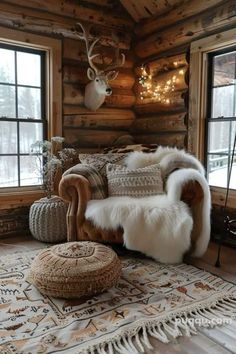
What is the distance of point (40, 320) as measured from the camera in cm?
184

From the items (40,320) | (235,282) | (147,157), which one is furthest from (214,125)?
(40,320)

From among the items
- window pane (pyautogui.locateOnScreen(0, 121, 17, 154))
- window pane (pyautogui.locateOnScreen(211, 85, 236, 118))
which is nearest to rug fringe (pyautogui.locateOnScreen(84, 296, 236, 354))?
window pane (pyautogui.locateOnScreen(211, 85, 236, 118))

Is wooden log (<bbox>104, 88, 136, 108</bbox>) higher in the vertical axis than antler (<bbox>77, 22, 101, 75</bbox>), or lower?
lower

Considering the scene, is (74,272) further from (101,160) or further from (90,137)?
(90,137)

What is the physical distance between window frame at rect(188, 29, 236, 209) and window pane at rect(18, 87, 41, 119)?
1.86 metres

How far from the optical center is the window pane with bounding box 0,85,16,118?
11.5 ft

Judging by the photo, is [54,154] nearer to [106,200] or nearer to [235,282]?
[106,200]

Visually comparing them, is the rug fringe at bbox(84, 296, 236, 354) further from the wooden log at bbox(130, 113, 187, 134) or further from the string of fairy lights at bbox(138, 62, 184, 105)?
the string of fairy lights at bbox(138, 62, 184, 105)

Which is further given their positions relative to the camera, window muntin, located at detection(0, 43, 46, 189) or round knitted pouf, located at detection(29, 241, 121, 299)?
window muntin, located at detection(0, 43, 46, 189)

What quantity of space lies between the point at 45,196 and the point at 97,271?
1936 millimetres

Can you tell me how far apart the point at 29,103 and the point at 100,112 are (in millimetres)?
958

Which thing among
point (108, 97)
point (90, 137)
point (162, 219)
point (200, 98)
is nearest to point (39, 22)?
point (108, 97)

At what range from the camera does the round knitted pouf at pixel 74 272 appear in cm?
197

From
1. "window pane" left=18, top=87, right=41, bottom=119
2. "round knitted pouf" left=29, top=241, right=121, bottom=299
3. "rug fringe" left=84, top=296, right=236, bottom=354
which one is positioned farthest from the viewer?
"window pane" left=18, top=87, right=41, bottom=119
